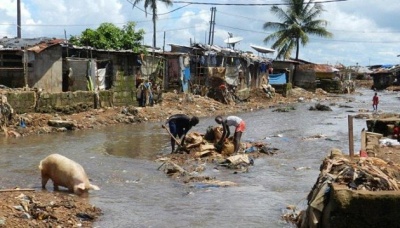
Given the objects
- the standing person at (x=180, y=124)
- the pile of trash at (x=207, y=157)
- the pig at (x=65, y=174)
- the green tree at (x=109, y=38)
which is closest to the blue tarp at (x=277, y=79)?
the green tree at (x=109, y=38)

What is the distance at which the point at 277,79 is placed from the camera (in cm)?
4322

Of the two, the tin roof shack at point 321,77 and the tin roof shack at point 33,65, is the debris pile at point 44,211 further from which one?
the tin roof shack at point 321,77

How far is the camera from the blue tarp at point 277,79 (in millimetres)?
42812

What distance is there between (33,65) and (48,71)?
692 mm

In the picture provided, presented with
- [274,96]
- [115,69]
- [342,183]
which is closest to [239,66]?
[274,96]

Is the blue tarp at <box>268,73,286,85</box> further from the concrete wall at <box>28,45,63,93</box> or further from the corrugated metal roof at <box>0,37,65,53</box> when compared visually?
the concrete wall at <box>28,45,63,93</box>

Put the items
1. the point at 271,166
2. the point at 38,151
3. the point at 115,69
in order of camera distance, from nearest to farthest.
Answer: the point at 271,166 → the point at 38,151 → the point at 115,69

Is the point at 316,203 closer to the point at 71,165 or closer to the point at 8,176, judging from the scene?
the point at 71,165

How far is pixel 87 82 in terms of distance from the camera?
22.6m

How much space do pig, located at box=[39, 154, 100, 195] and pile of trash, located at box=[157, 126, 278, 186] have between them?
247 centimetres

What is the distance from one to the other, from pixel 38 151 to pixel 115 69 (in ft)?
34.8

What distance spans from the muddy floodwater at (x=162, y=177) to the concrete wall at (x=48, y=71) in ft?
9.76

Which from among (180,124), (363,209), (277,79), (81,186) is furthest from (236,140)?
(277,79)

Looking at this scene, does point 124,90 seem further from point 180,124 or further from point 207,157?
point 207,157
